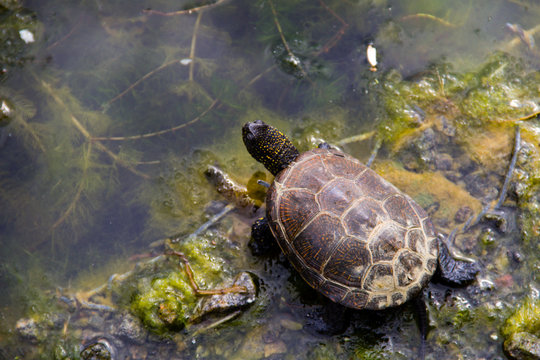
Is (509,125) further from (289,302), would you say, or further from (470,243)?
(289,302)

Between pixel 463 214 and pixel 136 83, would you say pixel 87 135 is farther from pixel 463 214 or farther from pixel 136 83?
pixel 463 214

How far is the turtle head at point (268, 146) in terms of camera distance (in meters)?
3.21

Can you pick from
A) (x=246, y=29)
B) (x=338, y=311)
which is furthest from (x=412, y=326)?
(x=246, y=29)

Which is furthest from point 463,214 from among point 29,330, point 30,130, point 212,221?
point 30,130

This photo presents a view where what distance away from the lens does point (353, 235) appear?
274 centimetres

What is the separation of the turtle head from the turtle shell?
0.31 metres

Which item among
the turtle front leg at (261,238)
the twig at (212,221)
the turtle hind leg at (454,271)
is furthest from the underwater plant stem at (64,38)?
the turtle hind leg at (454,271)

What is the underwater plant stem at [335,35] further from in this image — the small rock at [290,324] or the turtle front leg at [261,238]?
the small rock at [290,324]

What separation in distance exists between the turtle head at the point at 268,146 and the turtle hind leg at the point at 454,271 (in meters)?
1.40

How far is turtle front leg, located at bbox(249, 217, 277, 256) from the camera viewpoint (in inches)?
126

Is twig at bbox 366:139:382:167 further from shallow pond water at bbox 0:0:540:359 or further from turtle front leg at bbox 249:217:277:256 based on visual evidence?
turtle front leg at bbox 249:217:277:256

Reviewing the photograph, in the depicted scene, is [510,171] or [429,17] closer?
[510,171]

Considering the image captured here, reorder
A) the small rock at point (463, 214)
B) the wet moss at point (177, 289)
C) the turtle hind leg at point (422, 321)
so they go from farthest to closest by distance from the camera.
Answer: the small rock at point (463, 214), the wet moss at point (177, 289), the turtle hind leg at point (422, 321)

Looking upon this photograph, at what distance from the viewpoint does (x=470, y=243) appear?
3305 millimetres
